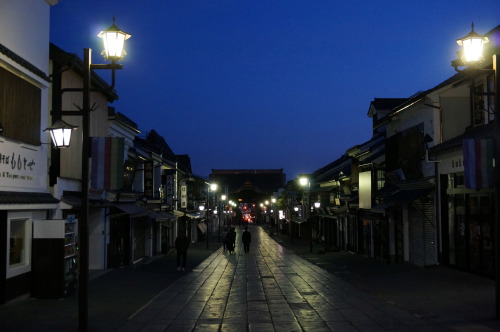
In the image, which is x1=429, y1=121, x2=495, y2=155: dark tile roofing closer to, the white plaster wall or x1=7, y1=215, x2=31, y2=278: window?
the white plaster wall

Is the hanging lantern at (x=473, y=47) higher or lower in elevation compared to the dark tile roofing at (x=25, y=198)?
higher

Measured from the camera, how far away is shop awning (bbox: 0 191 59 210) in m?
14.7

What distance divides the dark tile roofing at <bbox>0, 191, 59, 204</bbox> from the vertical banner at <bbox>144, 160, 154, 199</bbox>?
1564cm

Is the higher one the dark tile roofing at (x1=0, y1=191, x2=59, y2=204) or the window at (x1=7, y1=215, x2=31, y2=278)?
the dark tile roofing at (x1=0, y1=191, x2=59, y2=204)

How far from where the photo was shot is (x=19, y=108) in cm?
1627

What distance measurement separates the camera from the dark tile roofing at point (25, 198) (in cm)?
1480

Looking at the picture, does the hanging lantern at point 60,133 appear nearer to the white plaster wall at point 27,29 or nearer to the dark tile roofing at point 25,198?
the dark tile roofing at point 25,198

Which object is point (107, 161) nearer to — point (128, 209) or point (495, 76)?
point (128, 209)

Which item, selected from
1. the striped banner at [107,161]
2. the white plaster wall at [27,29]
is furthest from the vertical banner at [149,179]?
the striped banner at [107,161]

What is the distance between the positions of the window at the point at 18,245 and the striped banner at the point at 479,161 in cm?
1179

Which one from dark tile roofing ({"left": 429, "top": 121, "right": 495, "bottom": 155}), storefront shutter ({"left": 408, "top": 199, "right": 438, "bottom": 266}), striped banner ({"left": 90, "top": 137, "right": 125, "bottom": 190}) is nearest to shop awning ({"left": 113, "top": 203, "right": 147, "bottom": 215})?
striped banner ({"left": 90, "top": 137, "right": 125, "bottom": 190})

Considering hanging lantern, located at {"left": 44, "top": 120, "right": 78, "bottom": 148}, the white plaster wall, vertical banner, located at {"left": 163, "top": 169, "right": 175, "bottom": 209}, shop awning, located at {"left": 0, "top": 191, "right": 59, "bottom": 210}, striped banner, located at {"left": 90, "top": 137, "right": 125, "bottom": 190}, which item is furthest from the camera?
vertical banner, located at {"left": 163, "top": 169, "right": 175, "bottom": 209}

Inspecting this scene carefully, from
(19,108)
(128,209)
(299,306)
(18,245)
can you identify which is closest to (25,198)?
(18,245)

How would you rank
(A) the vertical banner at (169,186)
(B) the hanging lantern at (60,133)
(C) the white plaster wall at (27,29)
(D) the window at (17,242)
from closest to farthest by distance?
(B) the hanging lantern at (60,133)
(C) the white plaster wall at (27,29)
(D) the window at (17,242)
(A) the vertical banner at (169,186)
